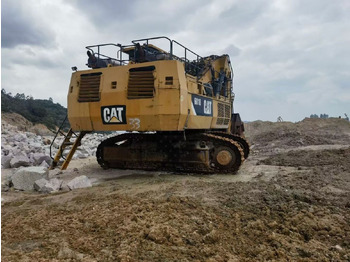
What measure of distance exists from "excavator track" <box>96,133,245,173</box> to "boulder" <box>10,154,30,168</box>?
255cm

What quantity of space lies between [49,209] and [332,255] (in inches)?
165

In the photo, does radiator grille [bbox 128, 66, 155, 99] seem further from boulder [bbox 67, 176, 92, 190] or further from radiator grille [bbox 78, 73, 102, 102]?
boulder [bbox 67, 176, 92, 190]

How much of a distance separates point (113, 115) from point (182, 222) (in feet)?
13.4

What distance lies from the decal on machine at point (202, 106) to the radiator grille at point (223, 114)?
83cm

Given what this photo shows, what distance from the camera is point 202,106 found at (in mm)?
8141

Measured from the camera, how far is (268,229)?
151 inches

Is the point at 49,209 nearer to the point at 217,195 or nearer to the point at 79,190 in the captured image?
the point at 79,190

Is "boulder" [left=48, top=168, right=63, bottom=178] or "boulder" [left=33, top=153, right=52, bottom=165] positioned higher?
"boulder" [left=33, top=153, right=52, bottom=165]

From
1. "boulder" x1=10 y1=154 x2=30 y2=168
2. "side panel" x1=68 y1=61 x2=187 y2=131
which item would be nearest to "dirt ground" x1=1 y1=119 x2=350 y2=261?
"side panel" x1=68 y1=61 x2=187 y2=131

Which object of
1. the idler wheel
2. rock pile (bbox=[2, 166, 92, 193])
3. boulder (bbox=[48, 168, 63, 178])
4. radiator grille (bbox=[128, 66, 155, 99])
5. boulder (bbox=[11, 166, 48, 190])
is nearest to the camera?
rock pile (bbox=[2, 166, 92, 193])

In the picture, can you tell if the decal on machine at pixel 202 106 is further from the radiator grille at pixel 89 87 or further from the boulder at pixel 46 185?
the boulder at pixel 46 185

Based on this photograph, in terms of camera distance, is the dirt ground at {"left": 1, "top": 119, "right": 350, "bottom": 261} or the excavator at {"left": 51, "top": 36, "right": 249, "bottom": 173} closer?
the dirt ground at {"left": 1, "top": 119, "right": 350, "bottom": 261}

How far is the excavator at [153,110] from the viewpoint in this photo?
7.04m

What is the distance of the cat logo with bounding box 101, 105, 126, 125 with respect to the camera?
7297mm
